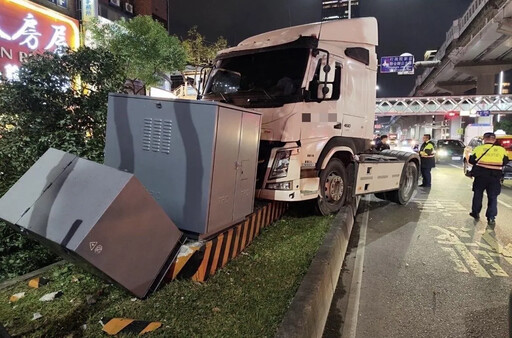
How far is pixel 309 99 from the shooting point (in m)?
5.12

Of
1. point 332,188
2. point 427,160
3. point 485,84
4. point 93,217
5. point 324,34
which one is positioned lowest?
point 332,188

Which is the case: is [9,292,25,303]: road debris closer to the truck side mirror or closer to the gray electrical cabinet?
the gray electrical cabinet

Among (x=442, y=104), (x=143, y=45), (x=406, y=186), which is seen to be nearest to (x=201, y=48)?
(x=143, y=45)

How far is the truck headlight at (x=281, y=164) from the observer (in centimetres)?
490

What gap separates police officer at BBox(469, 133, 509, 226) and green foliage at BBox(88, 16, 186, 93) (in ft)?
40.4

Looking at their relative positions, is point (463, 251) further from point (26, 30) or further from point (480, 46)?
point (480, 46)

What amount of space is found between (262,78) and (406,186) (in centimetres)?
520

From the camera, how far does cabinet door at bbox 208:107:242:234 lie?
10.9 ft

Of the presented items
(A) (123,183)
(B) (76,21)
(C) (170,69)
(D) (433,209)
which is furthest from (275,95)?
(B) (76,21)

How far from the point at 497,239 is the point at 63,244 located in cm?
608

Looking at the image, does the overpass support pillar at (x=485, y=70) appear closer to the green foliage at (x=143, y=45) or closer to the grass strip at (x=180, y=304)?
the green foliage at (x=143, y=45)

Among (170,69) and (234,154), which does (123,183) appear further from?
(170,69)

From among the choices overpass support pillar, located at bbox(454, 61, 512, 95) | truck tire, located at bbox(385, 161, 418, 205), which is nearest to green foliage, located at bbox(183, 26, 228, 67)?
truck tire, located at bbox(385, 161, 418, 205)

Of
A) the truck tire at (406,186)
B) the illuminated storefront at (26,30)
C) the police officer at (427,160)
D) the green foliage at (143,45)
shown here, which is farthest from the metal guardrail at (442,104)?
the illuminated storefront at (26,30)
